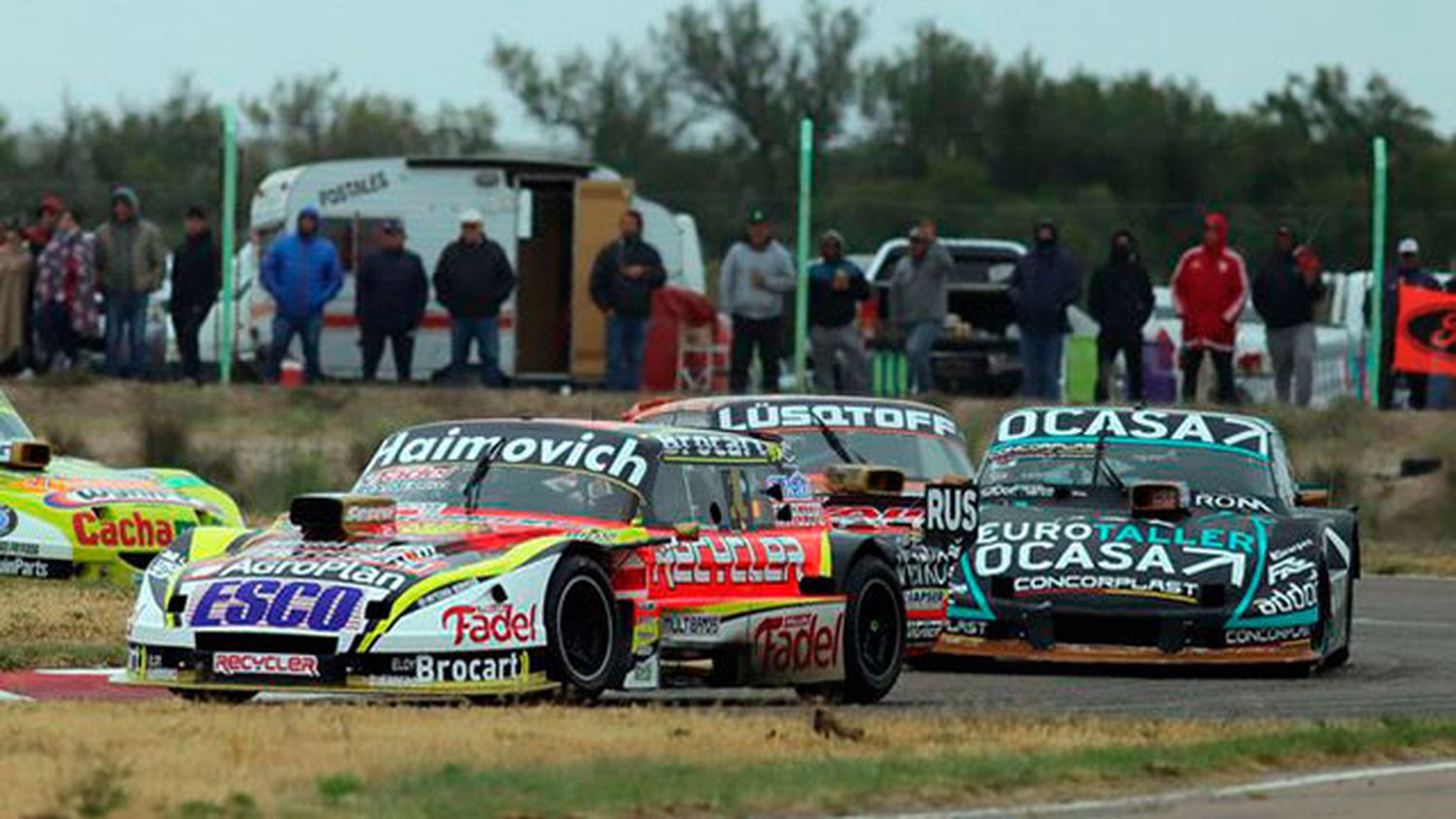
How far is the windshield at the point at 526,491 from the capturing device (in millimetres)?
15133

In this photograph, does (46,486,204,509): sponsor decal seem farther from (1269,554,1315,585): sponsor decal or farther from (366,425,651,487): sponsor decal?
(1269,554,1315,585): sponsor decal

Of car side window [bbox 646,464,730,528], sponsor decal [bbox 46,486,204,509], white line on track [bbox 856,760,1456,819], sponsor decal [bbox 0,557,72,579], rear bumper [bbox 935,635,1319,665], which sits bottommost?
sponsor decal [bbox 0,557,72,579]

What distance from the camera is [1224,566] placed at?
57.8ft

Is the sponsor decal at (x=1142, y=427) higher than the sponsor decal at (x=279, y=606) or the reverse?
higher

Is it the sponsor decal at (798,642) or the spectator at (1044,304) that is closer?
the sponsor decal at (798,642)

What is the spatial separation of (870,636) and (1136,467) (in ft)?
11.4

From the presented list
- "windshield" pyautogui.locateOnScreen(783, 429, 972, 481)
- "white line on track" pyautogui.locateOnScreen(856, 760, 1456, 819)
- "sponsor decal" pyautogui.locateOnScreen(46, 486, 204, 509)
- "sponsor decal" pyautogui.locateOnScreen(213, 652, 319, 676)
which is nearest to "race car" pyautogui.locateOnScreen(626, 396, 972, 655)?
"windshield" pyautogui.locateOnScreen(783, 429, 972, 481)

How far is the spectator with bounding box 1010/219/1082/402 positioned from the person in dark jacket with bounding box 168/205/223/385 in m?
6.49

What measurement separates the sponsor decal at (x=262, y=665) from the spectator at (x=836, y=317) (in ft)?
57.4

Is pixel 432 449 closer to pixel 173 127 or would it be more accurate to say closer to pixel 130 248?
pixel 130 248

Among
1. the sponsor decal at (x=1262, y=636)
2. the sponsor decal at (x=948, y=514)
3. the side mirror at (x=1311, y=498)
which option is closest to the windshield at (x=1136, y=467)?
the side mirror at (x=1311, y=498)

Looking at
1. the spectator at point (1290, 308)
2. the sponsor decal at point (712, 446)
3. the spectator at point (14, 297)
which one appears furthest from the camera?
the spectator at point (14, 297)

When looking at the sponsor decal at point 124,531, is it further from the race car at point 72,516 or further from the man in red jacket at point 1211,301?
the man in red jacket at point 1211,301

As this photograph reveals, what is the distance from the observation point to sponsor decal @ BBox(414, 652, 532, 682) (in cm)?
1359
